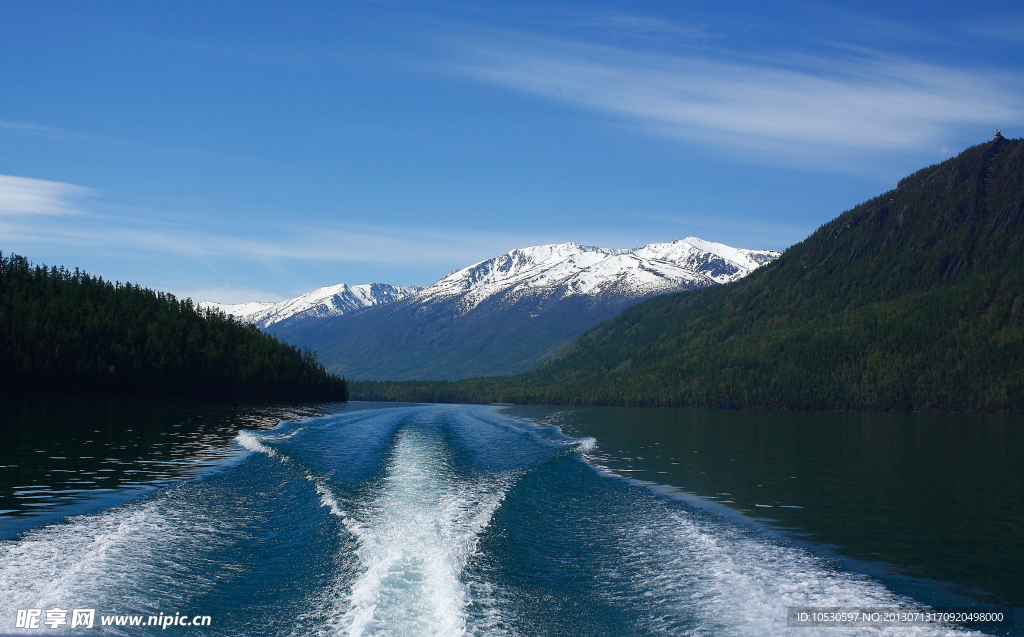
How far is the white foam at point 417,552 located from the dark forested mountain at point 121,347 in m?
100

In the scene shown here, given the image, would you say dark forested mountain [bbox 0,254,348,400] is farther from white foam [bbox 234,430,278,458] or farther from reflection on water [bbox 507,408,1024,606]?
reflection on water [bbox 507,408,1024,606]

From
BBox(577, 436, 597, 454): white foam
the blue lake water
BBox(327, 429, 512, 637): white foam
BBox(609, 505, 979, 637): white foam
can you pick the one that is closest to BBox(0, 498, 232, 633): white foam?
the blue lake water

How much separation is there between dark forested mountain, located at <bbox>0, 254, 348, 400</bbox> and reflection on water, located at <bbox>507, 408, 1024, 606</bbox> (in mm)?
90425

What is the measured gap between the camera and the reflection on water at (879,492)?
26.8 m

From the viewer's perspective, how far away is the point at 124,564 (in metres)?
22.3

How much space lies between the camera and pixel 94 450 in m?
49.8

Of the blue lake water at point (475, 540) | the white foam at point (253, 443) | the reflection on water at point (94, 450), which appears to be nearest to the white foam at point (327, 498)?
the blue lake water at point (475, 540)

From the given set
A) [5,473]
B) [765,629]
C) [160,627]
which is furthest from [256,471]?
[765,629]

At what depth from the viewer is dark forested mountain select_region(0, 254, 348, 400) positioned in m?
117

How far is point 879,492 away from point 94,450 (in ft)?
167

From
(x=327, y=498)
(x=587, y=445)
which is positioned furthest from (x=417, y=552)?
(x=587, y=445)

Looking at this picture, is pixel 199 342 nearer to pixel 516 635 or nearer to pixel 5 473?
pixel 5 473

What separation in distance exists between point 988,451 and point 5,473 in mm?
83243

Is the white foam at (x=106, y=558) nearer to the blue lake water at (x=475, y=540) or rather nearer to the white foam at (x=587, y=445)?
the blue lake water at (x=475, y=540)
